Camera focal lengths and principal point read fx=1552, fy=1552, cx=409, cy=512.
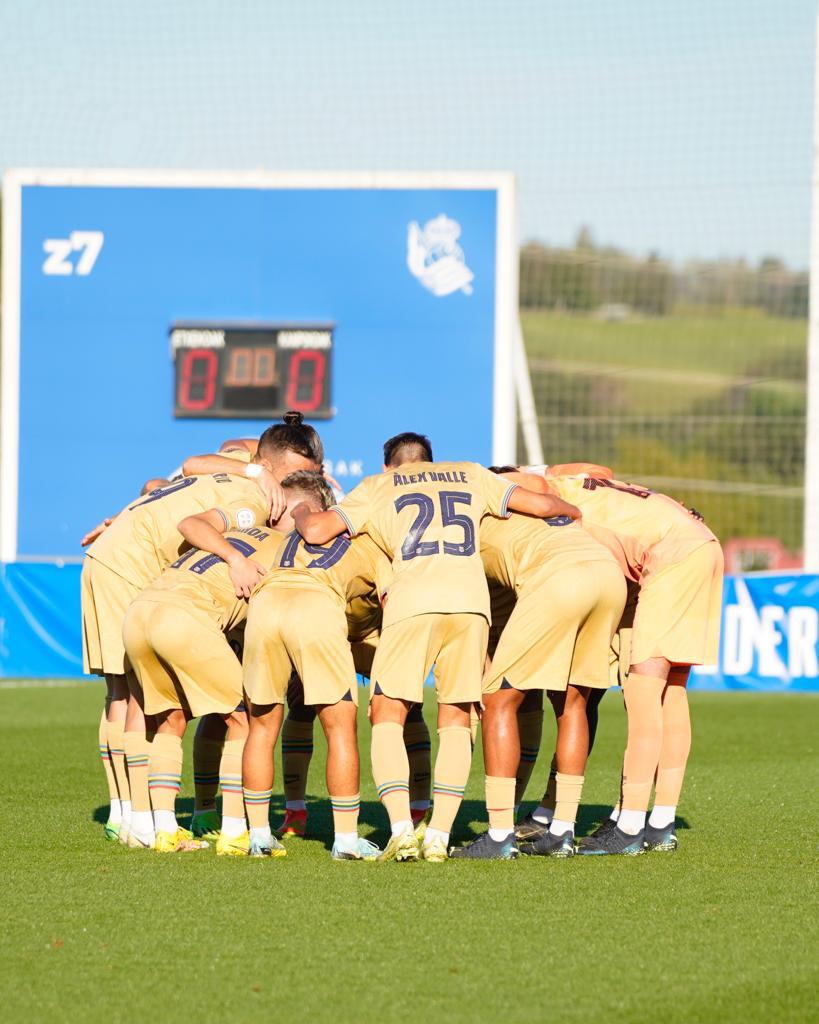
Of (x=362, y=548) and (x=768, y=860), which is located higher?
(x=362, y=548)

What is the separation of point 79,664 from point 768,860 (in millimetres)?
11682

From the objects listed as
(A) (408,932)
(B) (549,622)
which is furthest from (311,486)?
(A) (408,932)

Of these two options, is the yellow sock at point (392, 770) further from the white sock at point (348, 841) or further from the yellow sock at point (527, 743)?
the yellow sock at point (527, 743)

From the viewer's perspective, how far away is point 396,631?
6.39 m

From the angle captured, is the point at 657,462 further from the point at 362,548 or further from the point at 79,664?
the point at 362,548

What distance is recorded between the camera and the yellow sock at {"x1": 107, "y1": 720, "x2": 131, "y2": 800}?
24.2 feet

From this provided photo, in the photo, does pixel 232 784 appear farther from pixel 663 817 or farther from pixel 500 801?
pixel 663 817

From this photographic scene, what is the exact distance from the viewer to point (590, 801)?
8.73 m

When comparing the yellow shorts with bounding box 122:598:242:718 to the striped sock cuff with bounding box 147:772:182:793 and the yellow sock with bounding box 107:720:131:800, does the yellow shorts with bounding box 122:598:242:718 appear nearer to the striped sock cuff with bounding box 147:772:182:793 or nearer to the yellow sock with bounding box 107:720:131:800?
the striped sock cuff with bounding box 147:772:182:793

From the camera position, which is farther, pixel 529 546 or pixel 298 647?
pixel 529 546

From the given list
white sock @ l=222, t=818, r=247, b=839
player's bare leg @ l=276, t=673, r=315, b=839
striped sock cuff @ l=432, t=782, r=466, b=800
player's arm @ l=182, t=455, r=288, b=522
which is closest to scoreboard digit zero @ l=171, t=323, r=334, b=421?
player's arm @ l=182, t=455, r=288, b=522

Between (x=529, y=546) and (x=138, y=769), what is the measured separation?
200 cm

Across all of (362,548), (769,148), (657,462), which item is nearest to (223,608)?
(362,548)

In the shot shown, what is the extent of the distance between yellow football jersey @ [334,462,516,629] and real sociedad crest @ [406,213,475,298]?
435 inches
